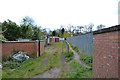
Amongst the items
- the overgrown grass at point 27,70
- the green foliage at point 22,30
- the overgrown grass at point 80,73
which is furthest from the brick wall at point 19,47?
the green foliage at point 22,30

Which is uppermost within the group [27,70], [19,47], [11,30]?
[11,30]

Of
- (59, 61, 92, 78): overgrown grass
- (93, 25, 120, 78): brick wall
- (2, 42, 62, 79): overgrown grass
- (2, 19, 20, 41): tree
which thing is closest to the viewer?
(93, 25, 120, 78): brick wall

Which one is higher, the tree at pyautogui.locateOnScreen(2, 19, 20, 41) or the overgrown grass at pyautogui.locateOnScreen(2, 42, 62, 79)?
the tree at pyautogui.locateOnScreen(2, 19, 20, 41)

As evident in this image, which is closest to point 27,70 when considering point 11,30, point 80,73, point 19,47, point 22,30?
point 80,73

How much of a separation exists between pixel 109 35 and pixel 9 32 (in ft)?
70.3

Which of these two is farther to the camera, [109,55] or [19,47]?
[19,47]

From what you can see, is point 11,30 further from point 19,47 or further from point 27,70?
point 27,70

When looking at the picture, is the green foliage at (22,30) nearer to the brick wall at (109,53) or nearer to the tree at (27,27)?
the tree at (27,27)

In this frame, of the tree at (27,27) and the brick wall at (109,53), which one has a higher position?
the tree at (27,27)

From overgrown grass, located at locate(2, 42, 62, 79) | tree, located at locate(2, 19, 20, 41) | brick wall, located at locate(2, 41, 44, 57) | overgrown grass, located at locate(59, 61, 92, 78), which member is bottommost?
overgrown grass, located at locate(2, 42, 62, 79)

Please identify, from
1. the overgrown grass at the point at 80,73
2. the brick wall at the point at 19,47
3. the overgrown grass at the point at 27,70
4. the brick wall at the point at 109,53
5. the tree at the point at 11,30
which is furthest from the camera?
the tree at the point at 11,30

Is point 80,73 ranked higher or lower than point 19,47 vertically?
lower

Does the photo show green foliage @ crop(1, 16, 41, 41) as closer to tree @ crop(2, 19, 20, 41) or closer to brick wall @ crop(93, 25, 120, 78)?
A: tree @ crop(2, 19, 20, 41)

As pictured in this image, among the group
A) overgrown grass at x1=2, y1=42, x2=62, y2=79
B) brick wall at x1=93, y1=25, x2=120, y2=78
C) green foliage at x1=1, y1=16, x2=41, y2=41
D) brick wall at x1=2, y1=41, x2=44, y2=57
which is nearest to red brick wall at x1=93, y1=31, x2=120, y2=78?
brick wall at x1=93, y1=25, x2=120, y2=78
